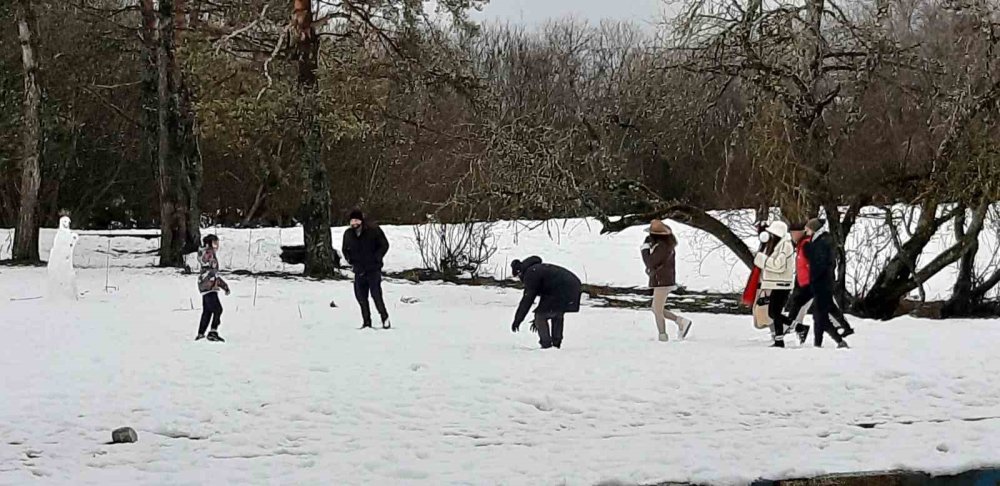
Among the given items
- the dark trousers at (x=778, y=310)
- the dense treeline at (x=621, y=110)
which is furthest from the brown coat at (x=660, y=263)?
the dense treeline at (x=621, y=110)

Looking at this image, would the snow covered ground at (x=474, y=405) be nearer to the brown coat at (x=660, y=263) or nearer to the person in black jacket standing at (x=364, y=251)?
the person in black jacket standing at (x=364, y=251)

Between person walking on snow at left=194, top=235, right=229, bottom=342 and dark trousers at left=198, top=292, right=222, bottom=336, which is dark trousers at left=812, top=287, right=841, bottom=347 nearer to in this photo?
person walking on snow at left=194, top=235, right=229, bottom=342

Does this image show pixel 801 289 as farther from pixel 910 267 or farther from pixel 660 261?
pixel 910 267

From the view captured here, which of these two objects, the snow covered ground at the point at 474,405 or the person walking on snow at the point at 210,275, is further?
the person walking on snow at the point at 210,275

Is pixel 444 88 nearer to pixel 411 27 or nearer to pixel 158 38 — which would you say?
pixel 411 27

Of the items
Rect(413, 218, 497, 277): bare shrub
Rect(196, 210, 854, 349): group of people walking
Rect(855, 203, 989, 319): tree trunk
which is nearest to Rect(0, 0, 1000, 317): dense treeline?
Rect(855, 203, 989, 319): tree trunk

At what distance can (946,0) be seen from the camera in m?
19.9

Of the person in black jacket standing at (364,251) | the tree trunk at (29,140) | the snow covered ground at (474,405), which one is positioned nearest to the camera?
the snow covered ground at (474,405)

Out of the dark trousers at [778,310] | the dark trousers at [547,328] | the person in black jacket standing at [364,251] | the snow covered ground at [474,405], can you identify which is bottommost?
the snow covered ground at [474,405]

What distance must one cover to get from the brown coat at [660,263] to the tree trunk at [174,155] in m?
16.5

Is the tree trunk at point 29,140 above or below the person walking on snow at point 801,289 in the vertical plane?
above

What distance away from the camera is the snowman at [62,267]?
20.6m

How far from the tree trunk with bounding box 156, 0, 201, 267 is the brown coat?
1647 centimetres

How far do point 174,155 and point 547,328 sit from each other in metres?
17.9
